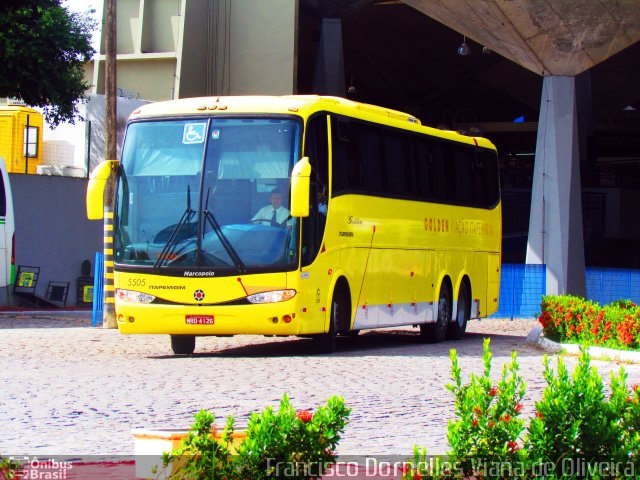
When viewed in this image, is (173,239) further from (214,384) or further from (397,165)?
(397,165)

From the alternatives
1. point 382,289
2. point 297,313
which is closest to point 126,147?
point 297,313

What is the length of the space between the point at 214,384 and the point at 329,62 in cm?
3257

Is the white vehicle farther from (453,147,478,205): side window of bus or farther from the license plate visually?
the license plate

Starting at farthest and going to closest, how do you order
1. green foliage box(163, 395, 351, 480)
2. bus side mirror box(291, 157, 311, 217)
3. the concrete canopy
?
the concrete canopy
bus side mirror box(291, 157, 311, 217)
green foliage box(163, 395, 351, 480)

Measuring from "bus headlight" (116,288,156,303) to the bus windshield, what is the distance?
1.32ft

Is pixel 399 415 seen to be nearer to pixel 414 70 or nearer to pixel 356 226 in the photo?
pixel 356 226

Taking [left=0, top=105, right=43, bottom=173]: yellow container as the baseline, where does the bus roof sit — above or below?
below

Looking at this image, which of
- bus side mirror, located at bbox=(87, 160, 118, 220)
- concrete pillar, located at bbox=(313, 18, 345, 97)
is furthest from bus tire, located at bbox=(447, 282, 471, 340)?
concrete pillar, located at bbox=(313, 18, 345, 97)

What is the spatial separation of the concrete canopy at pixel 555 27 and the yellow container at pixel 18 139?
1496cm

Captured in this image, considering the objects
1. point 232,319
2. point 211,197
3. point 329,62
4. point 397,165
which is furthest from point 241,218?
point 329,62

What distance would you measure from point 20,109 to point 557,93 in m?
18.0

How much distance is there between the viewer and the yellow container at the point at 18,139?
40.1m

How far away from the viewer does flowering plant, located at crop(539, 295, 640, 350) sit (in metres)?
18.7

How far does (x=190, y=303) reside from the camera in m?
17.5
